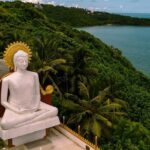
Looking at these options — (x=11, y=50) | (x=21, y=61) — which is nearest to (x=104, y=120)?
(x=21, y=61)

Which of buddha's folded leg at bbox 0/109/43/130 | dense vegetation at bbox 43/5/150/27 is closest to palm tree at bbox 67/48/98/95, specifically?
buddha's folded leg at bbox 0/109/43/130

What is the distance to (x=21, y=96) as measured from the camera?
11867 mm

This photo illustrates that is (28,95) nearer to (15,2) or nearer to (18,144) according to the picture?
(18,144)

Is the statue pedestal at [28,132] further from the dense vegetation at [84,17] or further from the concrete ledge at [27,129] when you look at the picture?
the dense vegetation at [84,17]

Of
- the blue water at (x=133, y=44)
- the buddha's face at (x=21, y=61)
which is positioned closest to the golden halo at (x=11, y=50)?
the buddha's face at (x=21, y=61)

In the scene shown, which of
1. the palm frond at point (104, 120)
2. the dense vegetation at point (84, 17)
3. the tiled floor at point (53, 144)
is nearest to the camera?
the tiled floor at point (53, 144)

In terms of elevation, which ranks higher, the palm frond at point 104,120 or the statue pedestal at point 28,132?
the statue pedestal at point 28,132

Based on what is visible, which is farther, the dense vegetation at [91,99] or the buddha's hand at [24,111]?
the dense vegetation at [91,99]

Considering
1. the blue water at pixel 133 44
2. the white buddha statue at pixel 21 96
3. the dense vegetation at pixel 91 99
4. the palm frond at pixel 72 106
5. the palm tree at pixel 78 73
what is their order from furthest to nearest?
the blue water at pixel 133 44 < the palm tree at pixel 78 73 < the palm frond at pixel 72 106 < the dense vegetation at pixel 91 99 < the white buddha statue at pixel 21 96

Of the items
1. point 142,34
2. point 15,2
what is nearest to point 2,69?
point 15,2

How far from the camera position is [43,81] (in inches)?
869

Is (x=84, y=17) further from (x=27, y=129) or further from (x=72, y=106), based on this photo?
(x=27, y=129)

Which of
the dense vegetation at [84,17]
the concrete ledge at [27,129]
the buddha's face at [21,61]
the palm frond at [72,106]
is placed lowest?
the dense vegetation at [84,17]

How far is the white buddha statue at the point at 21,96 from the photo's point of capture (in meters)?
11.7
